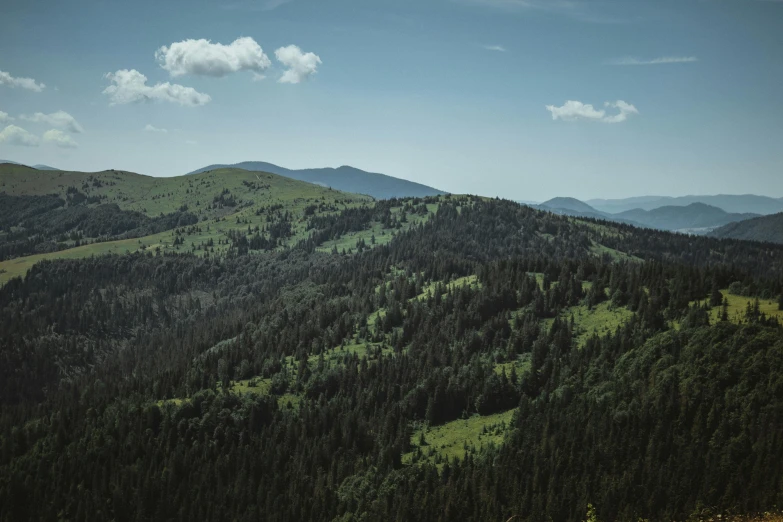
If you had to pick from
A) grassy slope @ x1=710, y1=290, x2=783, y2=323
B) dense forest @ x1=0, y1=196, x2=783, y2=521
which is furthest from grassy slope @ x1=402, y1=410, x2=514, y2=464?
grassy slope @ x1=710, y1=290, x2=783, y2=323

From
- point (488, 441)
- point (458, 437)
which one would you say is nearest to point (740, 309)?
point (488, 441)

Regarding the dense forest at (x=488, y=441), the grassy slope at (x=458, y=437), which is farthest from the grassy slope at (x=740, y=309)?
the grassy slope at (x=458, y=437)

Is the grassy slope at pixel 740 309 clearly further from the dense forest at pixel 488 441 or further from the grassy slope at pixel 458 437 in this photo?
the grassy slope at pixel 458 437

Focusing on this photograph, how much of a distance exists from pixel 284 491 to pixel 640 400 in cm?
9688

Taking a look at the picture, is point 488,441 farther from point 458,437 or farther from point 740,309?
point 740,309

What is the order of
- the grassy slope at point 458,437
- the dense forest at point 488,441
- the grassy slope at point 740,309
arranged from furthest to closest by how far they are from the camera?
the grassy slope at point 458,437 < the grassy slope at point 740,309 < the dense forest at point 488,441

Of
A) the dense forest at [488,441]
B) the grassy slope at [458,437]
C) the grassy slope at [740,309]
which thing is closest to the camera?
the dense forest at [488,441]

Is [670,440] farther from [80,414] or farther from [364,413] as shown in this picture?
[80,414]

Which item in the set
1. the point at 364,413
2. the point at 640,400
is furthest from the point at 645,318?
the point at 364,413

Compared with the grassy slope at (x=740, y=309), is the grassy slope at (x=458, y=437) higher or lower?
lower

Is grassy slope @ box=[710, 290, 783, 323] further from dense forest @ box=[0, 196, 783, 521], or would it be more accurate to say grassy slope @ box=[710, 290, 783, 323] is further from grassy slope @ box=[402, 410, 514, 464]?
grassy slope @ box=[402, 410, 514, 464]

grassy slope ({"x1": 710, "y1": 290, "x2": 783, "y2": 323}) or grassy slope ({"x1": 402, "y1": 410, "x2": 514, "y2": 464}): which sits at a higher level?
grassy slope ({"x1": 710, "y1": 290, "x2": 783, "y2": 323})

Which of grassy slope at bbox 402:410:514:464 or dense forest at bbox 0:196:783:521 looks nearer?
dense forest at bbox 0:196:783:521

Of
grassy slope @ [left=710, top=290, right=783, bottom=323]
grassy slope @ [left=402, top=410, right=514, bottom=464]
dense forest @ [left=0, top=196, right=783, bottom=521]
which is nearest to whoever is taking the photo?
dense forest @ [left=0, top=196, right=783, bottom=521]
